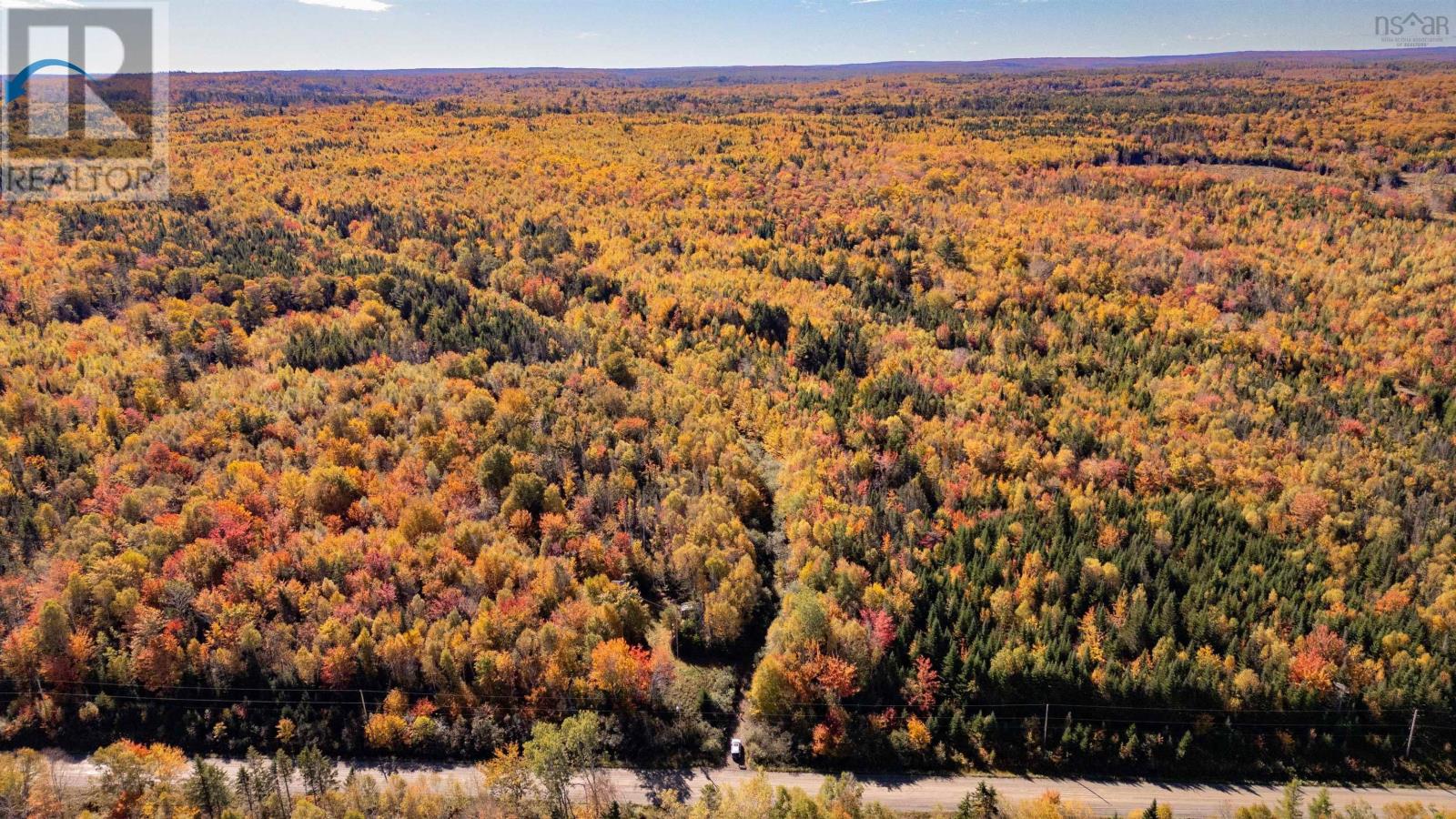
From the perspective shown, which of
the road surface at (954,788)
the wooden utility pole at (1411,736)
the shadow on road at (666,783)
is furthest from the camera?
the wooden utility pole at (1411,736)

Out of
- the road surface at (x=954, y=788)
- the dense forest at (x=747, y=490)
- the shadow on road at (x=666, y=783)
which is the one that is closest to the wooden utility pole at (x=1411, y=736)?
the dense forest at (x=747, y=490)

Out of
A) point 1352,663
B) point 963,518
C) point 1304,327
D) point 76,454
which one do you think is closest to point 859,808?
point 963,518

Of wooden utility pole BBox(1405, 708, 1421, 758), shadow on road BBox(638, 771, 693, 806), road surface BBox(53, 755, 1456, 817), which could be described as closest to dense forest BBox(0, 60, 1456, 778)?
wooden utility pole BBox(1405, 708, 1421, 758)

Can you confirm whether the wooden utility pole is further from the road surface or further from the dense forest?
the road surface

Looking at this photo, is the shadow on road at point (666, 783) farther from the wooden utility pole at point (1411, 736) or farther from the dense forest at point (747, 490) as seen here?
the wooden utility pole at point (1411, 736)

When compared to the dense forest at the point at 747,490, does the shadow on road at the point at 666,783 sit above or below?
below

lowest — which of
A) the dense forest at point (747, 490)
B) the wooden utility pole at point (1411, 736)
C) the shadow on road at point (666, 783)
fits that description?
the shadow on road at point (666, 783)
